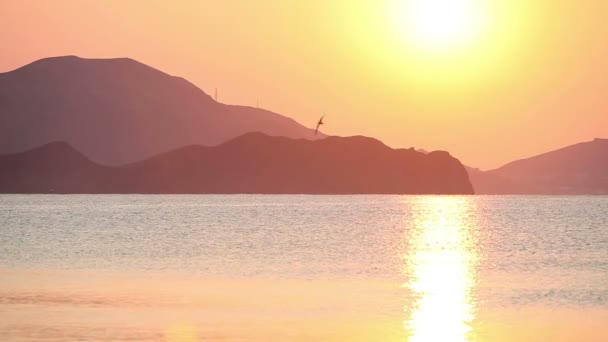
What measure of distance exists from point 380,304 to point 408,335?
9.44 meters

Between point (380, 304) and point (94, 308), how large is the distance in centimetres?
1124

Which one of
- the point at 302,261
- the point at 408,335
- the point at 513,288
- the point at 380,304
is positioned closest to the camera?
the point at 408,335

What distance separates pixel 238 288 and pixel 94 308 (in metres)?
10.9

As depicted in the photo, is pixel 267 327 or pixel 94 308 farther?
pixel 94 308

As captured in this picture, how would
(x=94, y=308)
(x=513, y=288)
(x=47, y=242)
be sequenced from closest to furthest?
(x=94, y=308), (x=513, y=288), (x=47, y=242)

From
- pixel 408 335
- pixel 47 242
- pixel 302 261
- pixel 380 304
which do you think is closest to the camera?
pixel 408 335

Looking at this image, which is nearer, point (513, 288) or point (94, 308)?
point (94, 308)

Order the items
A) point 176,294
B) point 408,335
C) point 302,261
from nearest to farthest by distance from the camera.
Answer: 1. point 408,335
2. point 176,294
3. point 302,261

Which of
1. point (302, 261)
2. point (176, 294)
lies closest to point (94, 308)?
point (176, 294)

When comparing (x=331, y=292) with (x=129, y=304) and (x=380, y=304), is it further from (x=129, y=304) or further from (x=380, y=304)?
(x=129, y=304)

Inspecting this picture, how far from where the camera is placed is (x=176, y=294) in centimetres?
5050

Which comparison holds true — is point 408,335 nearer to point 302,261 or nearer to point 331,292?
point 331,292

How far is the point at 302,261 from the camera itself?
73.6 m

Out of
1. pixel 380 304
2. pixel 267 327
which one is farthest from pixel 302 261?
pixel 267 327
